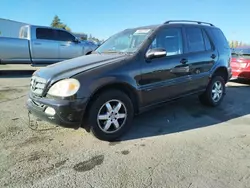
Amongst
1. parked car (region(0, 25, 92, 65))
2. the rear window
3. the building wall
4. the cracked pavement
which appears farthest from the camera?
the building wall

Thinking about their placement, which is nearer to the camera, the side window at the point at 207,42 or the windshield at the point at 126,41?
the windshield at the point at 126,41

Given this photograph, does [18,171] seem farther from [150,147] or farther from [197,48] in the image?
[197,48]

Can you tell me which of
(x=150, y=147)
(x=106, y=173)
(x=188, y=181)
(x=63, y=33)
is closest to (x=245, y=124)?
(x=150, y=147)

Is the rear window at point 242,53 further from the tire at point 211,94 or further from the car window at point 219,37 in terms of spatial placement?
the tire at point 211,94

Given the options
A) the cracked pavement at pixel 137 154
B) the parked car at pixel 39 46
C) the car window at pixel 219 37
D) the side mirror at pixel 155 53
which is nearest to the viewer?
the cracked pavement at pixel 137 154

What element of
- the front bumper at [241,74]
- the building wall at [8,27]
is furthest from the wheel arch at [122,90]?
the building wall at [8,27]

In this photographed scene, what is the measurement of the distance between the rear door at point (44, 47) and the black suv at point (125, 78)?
574cm

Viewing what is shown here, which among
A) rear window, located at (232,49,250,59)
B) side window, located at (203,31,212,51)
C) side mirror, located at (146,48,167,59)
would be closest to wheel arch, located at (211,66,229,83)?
side window, located at (203,31,212,51)

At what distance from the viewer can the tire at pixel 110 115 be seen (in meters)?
3.28

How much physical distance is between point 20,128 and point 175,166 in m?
2.57

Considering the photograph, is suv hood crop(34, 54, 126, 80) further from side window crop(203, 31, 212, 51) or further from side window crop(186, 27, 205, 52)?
side window crop(203, 31, 212, 51)

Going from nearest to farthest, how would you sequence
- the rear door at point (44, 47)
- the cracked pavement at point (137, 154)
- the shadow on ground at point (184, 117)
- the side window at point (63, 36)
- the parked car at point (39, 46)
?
the cracked pavement at point (137, 154) < the shadow on ground at point (184, 117) < the parked car at point (39, 46) < the rear door at point (44, 47) < the side window at point (63, 36)

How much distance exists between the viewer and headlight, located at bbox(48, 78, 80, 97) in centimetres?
305

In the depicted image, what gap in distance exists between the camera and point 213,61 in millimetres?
5098
